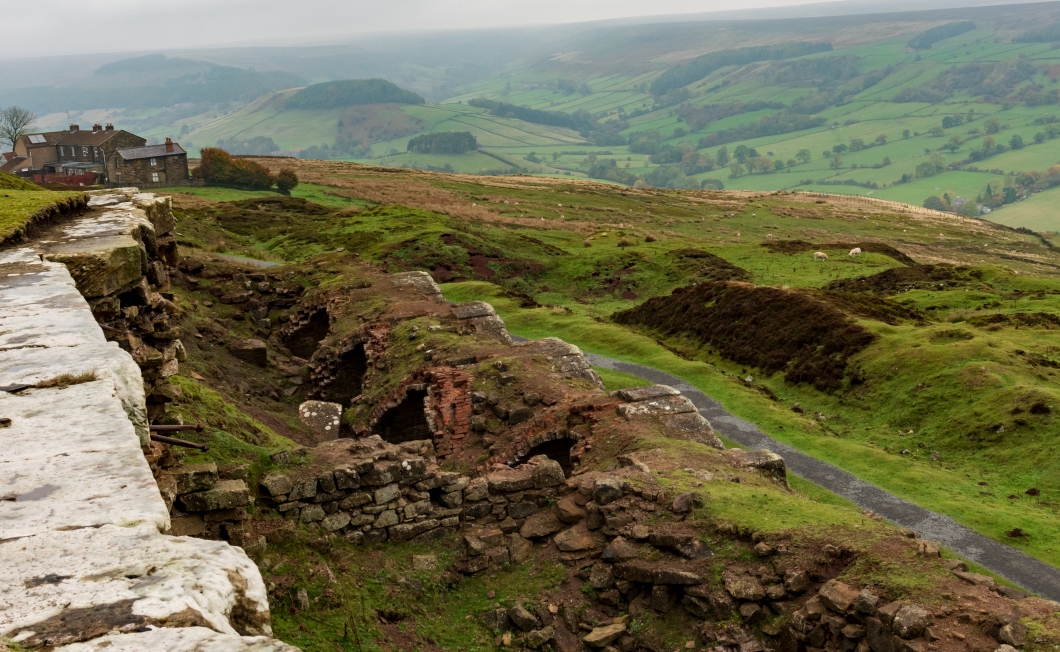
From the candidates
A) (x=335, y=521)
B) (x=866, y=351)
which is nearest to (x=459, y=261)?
(x=866, y=351)

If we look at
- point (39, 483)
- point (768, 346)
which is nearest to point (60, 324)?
point (39, 483)

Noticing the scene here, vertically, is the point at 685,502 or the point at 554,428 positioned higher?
the point at 685,502

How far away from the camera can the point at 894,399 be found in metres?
28.8

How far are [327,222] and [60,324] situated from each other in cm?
5922

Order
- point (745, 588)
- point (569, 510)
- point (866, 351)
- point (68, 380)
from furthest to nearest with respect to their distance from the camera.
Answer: point (866, 351) < point (569, 510) < point (745, 588) < point (68, 380)

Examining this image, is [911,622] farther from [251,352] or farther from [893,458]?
[251,352]

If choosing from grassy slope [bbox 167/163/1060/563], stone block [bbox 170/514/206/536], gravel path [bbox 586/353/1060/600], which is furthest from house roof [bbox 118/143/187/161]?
stone block [bbox 170/514/206/536]

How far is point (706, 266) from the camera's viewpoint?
177 feet

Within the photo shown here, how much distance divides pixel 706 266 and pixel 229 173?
2517 inches

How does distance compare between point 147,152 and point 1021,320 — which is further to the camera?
point 147,152

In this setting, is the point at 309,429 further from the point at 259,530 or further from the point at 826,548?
the point at 826,548

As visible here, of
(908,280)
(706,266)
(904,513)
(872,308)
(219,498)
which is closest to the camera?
(219,498)

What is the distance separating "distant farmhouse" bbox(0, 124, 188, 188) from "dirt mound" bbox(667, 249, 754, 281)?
208 ft

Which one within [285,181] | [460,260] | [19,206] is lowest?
[460,260]
